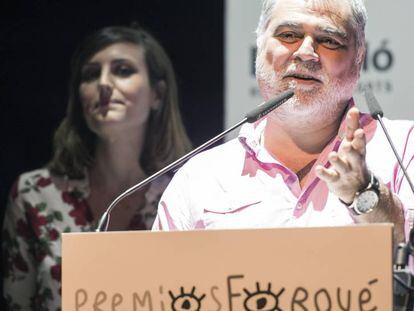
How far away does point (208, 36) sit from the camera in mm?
2988

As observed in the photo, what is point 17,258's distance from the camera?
3143mm

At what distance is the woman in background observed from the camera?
10.1 ft

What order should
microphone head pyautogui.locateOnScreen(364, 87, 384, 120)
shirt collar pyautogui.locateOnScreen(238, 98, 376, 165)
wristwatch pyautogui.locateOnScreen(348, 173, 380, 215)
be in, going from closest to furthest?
1. wristwatch pyautogui.locateOnScreen(348, 173, 380, 215)
2. microphone head pyautogui.locateOnScreen(364, 87, 384, 120)
3. shirt collar pyautogui.locateOnScreen(238, 98, 376, 165)

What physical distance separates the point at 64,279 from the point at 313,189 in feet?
2.04

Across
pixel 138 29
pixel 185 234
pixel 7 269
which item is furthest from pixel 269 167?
pixel 7 269

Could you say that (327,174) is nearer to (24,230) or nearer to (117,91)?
(117,91)

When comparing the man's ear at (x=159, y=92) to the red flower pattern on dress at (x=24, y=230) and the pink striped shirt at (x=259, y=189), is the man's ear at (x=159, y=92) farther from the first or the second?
the pink striped shirt at (x=259, y=189)

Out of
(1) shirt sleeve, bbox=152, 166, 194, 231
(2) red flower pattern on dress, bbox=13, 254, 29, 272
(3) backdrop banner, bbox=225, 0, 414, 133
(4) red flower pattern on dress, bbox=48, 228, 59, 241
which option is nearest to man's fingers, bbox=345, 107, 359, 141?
(1) shirt sleeve, bbox=152, 166, 194, 231

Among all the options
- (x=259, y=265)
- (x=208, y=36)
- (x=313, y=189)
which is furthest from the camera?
(x=208, y=36)

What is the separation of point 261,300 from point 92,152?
1885mm

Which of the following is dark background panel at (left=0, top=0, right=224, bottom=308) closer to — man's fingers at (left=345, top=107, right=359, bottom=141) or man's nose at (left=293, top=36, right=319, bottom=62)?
man's nose at (left=293, top=36, right=319, bottom=62)

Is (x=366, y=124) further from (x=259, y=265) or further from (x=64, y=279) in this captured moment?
(x=64, y=279)

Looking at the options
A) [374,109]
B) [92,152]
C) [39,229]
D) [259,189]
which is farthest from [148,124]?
[374,109]

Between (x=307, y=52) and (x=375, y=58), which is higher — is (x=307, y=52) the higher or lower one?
the lower one
